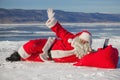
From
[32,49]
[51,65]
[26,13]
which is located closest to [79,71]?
[51,65]

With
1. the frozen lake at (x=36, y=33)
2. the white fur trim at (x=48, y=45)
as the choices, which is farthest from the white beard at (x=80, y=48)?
the frozen lake at (x=36, y=33)

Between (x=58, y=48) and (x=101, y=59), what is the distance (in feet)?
2.56

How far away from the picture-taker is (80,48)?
18.1 ft

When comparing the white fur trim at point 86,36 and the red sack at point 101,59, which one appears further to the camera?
the white fur trim at point 86,36

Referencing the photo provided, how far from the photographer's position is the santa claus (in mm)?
5539

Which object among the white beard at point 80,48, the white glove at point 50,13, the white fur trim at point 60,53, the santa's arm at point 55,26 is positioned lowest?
the white fur trim at point 60,53

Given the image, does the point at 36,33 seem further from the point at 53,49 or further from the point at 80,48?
the point at 80,48

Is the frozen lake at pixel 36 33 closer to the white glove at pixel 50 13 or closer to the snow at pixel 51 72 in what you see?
the white glove at pixel 50 13

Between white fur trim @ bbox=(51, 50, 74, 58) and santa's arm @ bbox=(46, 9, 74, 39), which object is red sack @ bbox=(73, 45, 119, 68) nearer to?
white fur trim @ bbox=(51, 50, 74, 58)

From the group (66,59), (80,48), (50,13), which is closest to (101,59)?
(80,48)

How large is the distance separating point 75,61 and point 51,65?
0.51 meters

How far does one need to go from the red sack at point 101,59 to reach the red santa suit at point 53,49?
1.11 ft

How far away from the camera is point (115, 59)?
5270 millimetres

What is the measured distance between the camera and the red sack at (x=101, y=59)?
5.14m
